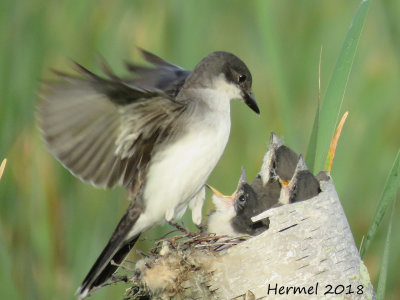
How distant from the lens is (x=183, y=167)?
3.92m

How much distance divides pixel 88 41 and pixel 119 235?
1899 millimetres

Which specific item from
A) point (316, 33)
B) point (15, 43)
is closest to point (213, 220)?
point (15, 43)

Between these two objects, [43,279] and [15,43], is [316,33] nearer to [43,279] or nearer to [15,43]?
[15,43]

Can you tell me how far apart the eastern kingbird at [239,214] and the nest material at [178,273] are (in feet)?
2.04

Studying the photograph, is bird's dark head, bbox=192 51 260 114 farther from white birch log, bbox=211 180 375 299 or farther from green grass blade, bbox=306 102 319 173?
white birch log, bbox=211 180 375 299

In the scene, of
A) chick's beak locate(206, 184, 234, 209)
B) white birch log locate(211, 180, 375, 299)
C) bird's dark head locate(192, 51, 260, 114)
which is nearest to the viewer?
white birch log locate(211, 180, 375, 299)

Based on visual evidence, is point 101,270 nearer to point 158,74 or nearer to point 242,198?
point 242,198

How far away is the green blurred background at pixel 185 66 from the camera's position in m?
4.63

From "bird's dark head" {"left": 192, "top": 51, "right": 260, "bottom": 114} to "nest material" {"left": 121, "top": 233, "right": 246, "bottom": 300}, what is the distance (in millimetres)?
868

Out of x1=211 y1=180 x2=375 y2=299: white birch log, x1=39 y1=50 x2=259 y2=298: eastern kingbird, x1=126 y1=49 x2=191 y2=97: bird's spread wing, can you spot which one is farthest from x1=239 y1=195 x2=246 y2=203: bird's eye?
x1=211 y1=180 x2=375 y2=299: white birch log

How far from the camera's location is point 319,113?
11.6ft

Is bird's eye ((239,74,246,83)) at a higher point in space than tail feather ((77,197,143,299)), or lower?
higher

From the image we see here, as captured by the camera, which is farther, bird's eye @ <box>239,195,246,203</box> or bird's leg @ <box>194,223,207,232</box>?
bird's leg @ <box>194,223,207,232</box>

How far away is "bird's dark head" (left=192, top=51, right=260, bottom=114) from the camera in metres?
4.20
